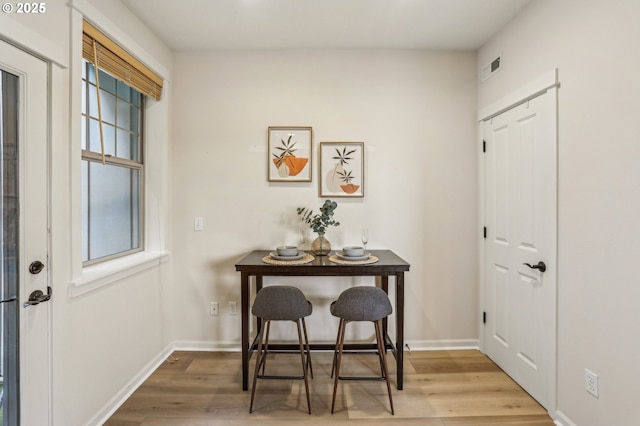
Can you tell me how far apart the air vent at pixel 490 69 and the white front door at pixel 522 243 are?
0.38m

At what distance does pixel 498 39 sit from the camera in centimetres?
235

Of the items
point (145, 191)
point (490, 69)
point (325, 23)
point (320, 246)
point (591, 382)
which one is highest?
point (325, 23)

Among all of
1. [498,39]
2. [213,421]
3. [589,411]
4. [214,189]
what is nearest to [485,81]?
[498,39]

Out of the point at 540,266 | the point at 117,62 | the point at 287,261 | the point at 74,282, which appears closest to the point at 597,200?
the point at 540,266

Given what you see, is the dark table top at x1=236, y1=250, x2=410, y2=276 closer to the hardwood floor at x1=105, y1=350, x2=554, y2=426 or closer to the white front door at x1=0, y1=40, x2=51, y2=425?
the hardwood floor at x1=105, y1=350, x2=554, y2=426

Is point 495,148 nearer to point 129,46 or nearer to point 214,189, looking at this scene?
point 214,189

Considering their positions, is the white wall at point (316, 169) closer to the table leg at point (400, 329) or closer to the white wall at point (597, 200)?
the table leg at point (400, 329)

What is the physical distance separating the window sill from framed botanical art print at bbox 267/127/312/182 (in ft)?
3.84

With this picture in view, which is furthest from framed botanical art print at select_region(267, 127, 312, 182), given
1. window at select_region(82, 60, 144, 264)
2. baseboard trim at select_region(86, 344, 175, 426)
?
baseboard trim at select_region(86, 344, 175, 426)

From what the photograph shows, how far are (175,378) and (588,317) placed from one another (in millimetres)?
2733

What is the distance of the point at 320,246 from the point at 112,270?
148cm

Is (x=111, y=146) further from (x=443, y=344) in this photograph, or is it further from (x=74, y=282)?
(x=443, y=344)

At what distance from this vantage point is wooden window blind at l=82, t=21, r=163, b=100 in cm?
172

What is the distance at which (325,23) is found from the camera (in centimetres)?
226
